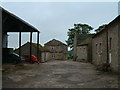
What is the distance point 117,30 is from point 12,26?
43.7ft

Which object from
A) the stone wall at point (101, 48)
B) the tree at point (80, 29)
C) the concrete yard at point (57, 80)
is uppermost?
the tree at point (80, 29)

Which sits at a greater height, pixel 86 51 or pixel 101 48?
pixel 101 48

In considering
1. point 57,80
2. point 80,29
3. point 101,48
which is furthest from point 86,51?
point 80,29

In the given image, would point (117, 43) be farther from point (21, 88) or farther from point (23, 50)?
point (23, 50)

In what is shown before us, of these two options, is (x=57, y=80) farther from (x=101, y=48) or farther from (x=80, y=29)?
(x=80, y=29)

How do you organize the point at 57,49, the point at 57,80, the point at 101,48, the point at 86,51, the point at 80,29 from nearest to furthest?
the point at 57,80 → the point at 101,48 → the point at 86,51 → the point at 57,49 → the point at 80,29

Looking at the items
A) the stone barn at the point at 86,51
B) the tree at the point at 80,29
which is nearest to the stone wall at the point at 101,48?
the stone barn at the point at 86,51

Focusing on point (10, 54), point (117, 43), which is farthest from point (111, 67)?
point (10, 54)

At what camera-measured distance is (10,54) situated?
1650 centimetres

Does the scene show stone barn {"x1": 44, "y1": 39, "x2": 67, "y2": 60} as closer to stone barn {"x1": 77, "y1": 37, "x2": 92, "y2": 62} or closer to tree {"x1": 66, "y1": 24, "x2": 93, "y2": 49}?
tree {"x1": 66, "y1": 24, "x2": 93, "y2": 49}

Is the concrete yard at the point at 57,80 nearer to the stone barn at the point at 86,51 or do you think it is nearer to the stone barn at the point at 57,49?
the stone barn at the point at 86,51

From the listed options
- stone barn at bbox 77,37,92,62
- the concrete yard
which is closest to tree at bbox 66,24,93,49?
stone barn at bbox 77,37,92,62

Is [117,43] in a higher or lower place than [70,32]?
lower

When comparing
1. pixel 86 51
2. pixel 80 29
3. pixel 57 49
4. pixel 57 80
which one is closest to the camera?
pixel 57 80
